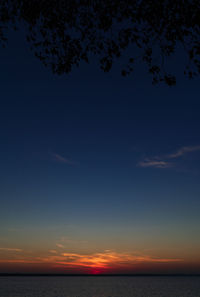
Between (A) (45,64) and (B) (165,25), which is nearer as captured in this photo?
(B) (165,25)

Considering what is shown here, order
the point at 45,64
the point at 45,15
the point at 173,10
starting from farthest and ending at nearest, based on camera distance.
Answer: the point at 45,64, the point at 45,15, the point at 173,10

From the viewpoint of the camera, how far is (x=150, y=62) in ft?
36.1

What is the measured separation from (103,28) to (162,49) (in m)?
2.26

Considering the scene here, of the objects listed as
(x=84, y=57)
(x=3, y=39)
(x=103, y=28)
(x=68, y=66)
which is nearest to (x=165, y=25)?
(x=103, y=28)

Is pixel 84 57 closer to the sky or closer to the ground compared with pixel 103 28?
closer to the ground

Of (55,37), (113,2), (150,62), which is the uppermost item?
(113,2)

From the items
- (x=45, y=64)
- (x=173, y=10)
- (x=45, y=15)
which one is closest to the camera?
(x=173, y=10)

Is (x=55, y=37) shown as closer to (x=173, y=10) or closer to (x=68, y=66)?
(x=68, y=66)

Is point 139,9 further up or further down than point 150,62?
further up

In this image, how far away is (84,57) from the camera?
1108 cm

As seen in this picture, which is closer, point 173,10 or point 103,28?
point 173,10

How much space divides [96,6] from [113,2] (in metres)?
0.62

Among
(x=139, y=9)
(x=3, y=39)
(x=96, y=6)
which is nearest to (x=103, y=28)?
(x=96, y=6)

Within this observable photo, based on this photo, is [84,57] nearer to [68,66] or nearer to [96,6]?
[68,66]
